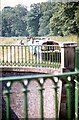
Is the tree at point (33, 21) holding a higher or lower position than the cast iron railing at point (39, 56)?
higher

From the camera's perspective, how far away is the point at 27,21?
25.2 m

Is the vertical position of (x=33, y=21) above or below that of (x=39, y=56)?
above

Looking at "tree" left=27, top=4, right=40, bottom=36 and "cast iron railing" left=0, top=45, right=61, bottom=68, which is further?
"tree" left=27, top=4, right=40, bottom=36

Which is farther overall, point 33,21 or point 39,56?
point 33,21

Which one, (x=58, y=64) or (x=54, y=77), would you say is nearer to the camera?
(x=54, y=77)

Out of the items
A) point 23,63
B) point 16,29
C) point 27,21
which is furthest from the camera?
point 27,21

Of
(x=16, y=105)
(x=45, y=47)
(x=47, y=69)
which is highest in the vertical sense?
(x=45, y=47)

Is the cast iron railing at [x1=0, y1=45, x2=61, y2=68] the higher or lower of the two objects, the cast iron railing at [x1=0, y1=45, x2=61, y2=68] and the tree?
the lower

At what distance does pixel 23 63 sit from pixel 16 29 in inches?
542

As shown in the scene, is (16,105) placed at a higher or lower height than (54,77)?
lower

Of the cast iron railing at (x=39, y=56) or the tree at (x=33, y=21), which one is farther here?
the tree at (x=33, y=21)

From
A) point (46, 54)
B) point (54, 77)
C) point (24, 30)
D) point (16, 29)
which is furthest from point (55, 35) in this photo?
point (54, 77)

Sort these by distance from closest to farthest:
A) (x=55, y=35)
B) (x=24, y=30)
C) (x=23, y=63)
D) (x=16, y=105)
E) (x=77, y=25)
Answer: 1. (x=16, y=105)
2. (x=23, y=63)
3. (x=77, y=25)
4. (x=55, y=35)
5. (x=24, y=30)

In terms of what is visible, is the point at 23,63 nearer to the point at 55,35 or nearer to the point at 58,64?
the point at 58,64
